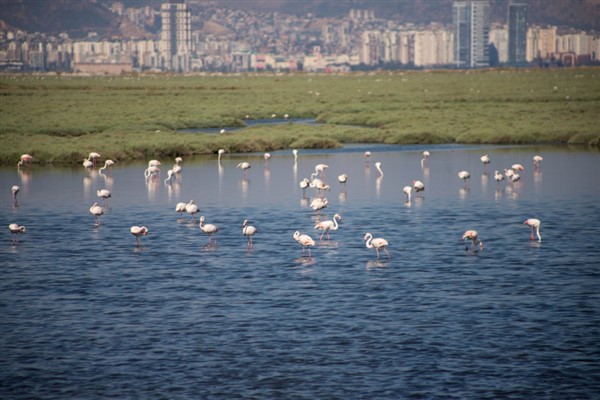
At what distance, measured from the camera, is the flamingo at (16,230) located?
2819 cm

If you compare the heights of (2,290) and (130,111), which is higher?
(130,111)

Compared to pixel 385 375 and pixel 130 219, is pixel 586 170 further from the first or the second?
pixel 385 375

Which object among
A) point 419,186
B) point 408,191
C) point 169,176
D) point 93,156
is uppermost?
point 93,156

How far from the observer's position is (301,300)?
21.1 m

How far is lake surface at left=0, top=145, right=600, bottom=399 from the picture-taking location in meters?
16.2

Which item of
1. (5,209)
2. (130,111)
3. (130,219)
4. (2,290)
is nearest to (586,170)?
(130,219)

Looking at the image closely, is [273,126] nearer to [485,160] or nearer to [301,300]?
[485,160]

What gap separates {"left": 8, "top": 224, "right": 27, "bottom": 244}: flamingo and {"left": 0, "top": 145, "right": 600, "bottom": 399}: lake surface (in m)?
0.33

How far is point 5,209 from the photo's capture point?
35531 mm

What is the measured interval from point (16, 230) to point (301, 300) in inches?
422

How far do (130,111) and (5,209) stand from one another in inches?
1988

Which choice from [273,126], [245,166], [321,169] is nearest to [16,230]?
[321,169]

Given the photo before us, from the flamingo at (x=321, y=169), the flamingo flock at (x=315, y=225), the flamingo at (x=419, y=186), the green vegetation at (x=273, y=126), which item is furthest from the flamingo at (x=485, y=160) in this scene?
the green vegetation at (x=273, y=126)

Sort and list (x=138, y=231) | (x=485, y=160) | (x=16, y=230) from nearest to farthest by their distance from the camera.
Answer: (x=138, y=231)
(x=16, y=230)
(x=485, y=160)
